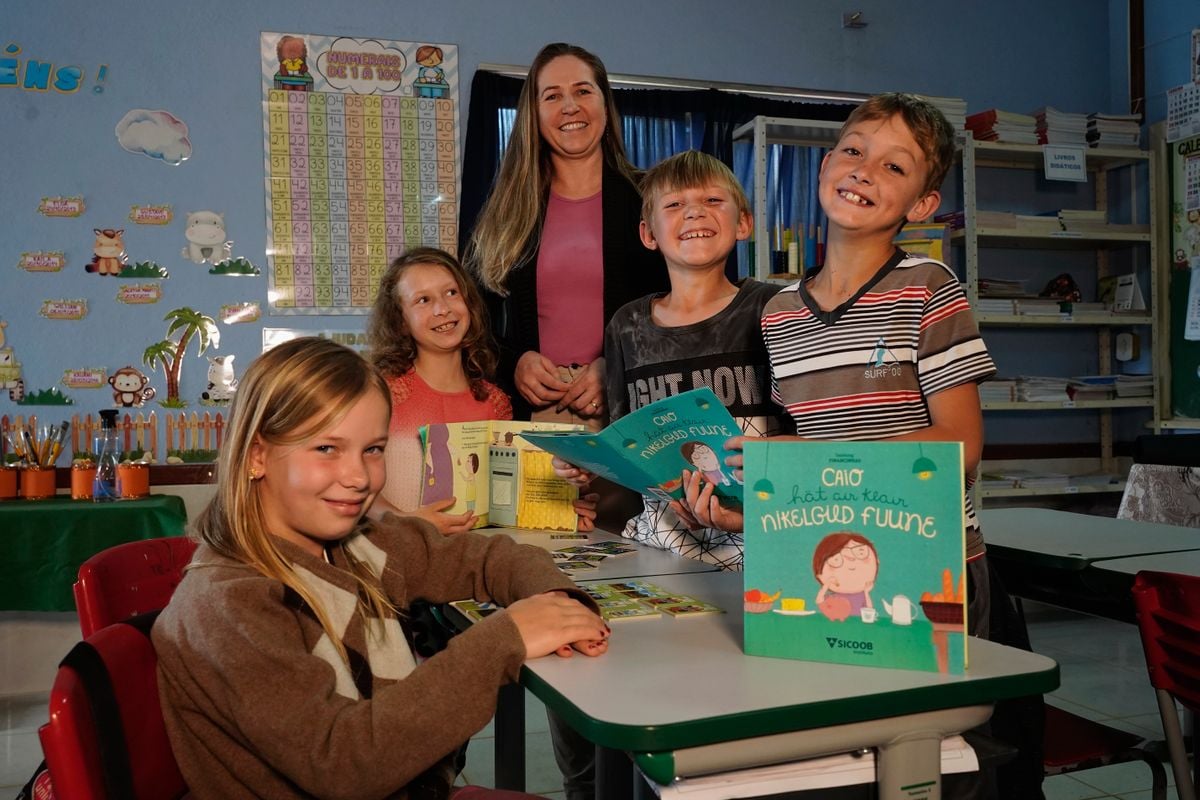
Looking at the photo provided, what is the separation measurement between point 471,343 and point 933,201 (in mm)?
1126

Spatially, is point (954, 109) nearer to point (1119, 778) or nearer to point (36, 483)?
point (1119, 778)

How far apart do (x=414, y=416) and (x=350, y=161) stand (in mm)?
2281

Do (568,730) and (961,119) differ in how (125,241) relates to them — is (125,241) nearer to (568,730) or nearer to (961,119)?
(568,730)

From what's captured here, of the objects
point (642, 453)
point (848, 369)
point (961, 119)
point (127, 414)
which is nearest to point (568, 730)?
point (642, 453)

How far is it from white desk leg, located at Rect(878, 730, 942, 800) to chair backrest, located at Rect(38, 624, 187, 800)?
748mm

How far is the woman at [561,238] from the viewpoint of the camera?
2.29 meters

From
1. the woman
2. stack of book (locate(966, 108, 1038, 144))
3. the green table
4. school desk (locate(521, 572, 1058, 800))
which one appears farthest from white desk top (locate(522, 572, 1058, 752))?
stack of book (locate(966, 108, 1038, 144))

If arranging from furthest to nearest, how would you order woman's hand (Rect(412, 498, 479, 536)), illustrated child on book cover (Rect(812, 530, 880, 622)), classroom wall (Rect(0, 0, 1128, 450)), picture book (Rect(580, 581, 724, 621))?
classroom wall (Rect(0, 0, 1128, 450)) → woman's hand (Rect(412, 498, 479, 536)) → picture book (Rect(580, 581, 724, 621)) → illustrated child on book cover (Rect(812, 530, 880, 622))

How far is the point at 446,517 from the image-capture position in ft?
5.90

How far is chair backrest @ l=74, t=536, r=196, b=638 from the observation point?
1.40m

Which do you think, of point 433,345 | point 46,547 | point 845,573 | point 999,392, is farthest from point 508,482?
point 999,392

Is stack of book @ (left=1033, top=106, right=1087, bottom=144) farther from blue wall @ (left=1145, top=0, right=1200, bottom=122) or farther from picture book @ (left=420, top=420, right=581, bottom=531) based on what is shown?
picture book @ (left=420, top=420, right=581, bottom=531)

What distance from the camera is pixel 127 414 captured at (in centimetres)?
384

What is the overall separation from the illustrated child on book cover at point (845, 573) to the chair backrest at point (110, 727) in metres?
0.72
